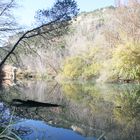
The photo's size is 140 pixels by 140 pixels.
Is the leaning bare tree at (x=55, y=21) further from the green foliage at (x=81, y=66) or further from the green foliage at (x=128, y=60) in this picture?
the green foliage at (x=81, y=66)

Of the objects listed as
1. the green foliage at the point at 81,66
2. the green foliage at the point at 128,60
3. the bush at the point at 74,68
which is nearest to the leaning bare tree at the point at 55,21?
the green foliage at the point at 128,60

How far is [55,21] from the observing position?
42.1 ft

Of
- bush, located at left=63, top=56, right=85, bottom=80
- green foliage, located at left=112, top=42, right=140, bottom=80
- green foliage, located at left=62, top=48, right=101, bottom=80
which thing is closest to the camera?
green foliage, located at left=112, top=42, right=140, bottom=80

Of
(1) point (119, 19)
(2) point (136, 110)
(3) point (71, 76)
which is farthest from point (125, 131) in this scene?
(3) point (71, 76)

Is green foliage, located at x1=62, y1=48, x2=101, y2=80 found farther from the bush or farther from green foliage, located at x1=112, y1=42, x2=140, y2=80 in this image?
green foliage, located at x1=112, y1=42, x2=140, y2=80

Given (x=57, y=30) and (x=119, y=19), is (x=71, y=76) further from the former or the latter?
(x=57, y=30)

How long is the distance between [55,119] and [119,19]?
85.0 ft

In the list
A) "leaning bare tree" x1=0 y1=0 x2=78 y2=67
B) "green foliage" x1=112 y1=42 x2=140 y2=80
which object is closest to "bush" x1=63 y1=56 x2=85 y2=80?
"green foliage" x1=112 y1=42 x2=140 y2=80

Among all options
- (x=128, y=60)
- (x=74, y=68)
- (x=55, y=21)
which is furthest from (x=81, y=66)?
(x=55, y=21)

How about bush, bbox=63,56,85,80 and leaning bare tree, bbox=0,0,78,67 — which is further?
bush, bbox=63,56,85,80

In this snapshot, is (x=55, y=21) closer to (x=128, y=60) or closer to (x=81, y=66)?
(x=128, y=60)

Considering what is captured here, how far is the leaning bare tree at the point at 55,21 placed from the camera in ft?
41.9

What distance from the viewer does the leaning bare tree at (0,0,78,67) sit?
12766mm

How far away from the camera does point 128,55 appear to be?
111ft
